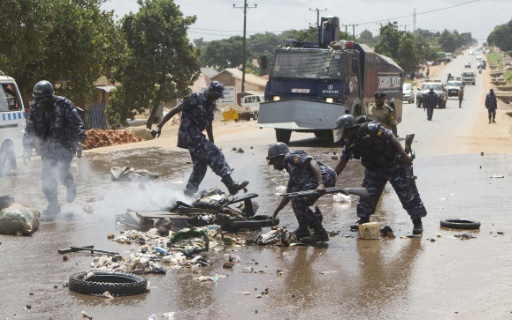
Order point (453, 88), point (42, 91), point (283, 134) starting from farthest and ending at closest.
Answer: point (453, 88) → point (283, 134) → point (42, 91)

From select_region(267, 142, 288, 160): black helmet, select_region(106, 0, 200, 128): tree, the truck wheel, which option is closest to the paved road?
select_region(267, 142, 288, 160): black helmet

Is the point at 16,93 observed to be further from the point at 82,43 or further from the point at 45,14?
the point at 82,43

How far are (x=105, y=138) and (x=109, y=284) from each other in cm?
1974

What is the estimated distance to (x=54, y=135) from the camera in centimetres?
1101

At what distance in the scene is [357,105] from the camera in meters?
24.6

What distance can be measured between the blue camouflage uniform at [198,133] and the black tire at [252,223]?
4.40ft

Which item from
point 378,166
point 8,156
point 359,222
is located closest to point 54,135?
point 359,222

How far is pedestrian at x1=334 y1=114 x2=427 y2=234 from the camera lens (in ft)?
32.1

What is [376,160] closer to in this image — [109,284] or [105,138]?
[109,284]

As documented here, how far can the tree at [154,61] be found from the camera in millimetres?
44406

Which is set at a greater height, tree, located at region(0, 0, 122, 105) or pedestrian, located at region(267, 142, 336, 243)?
tree, located at region(0, 0, 122, 105)

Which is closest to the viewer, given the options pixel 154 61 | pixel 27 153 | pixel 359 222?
pixel 359 222

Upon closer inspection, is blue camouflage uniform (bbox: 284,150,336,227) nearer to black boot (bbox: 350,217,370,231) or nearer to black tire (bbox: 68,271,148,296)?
black boot (bbox: 350,217,370,231)

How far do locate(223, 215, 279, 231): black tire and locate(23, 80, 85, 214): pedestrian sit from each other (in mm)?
2414
